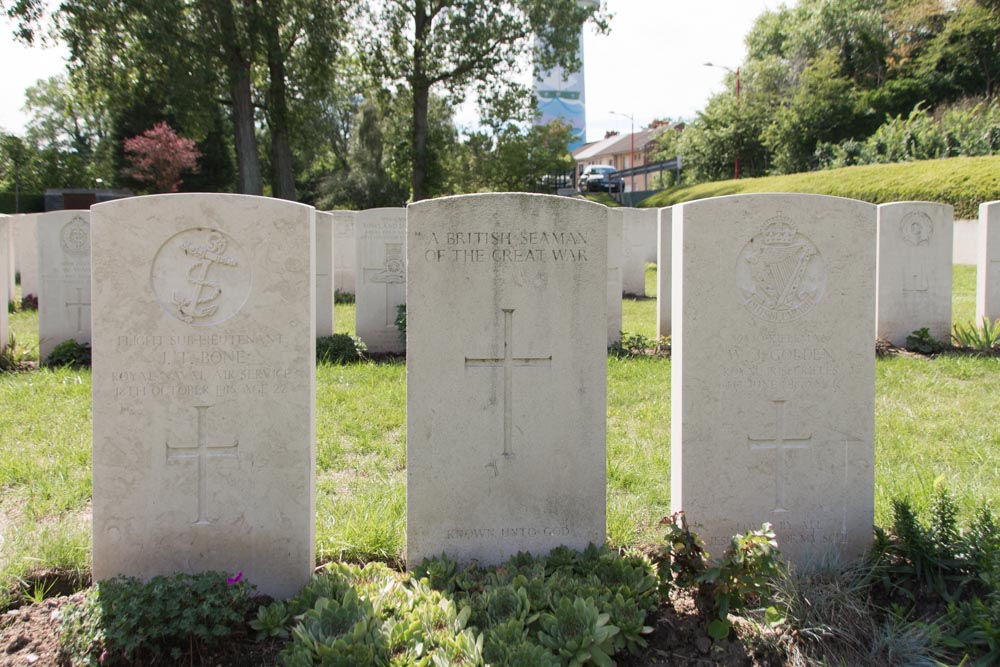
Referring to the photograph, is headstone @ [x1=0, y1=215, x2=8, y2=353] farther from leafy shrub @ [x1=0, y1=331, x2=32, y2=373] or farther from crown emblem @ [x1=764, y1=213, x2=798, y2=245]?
crown emblem @ [x1=764, y1=213, x2=798, y2=245]

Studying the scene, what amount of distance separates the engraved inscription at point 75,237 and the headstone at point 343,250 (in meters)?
5.24

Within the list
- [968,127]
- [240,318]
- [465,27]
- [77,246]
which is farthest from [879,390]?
[968,127]

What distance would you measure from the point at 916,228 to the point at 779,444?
21.8 feet

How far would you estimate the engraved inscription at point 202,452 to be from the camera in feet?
11.4

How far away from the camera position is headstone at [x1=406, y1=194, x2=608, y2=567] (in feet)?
11.9

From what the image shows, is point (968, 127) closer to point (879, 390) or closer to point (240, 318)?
point (879, 390)

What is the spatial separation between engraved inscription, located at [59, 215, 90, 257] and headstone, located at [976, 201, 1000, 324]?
1073 centimetres

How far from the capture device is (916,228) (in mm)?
9164

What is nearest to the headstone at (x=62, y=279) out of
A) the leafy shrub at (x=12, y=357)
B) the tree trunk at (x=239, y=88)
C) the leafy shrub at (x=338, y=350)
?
the leafy shrub at (x=12, y=357)

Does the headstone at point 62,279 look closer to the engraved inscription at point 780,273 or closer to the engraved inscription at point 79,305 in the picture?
the engraved inscription at point 79,305

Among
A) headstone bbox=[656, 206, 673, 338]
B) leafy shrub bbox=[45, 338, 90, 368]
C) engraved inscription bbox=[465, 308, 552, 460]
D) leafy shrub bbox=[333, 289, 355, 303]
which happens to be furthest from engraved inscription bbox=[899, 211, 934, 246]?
leafy shrub bbox=[333, 289, 355, 303]

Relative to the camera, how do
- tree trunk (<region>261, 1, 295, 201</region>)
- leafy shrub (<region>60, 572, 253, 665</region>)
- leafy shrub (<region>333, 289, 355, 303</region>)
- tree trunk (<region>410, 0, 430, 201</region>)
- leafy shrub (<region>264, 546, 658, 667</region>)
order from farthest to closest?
tree trunk (<region>410, 0, 430, 201</region>) → tree trunk (<region>261, 1, 295, 201</region>) → leafy shrub (<region>333, 289, 355, 303</region>) → leafy shrub (<region>60, 572, 253, 665</region>) → leafy shrub (<region>264, 546, 658, 667</region>)

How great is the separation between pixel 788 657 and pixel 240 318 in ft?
8.66

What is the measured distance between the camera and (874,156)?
1075 inches
